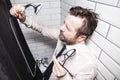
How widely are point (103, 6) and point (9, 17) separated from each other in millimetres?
659

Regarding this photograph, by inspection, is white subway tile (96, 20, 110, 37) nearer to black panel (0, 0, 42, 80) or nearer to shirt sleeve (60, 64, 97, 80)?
shirt sleeve (60, 64, 97, 80)

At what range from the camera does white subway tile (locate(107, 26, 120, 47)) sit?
673 millimetres

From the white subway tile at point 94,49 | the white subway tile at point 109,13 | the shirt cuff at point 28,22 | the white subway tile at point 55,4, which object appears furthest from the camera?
the white subway tile at point 55,4

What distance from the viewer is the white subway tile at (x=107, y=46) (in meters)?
0.69

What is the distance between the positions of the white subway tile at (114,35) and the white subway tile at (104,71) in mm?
216

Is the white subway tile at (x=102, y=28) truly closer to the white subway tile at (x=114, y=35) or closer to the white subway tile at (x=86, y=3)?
the white subway tile at (x=114, y=35)

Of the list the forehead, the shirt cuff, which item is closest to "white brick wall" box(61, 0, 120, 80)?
the forehead

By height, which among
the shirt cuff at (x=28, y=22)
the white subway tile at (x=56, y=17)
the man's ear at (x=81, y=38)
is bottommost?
the white subway tile at (x=56, y=17)

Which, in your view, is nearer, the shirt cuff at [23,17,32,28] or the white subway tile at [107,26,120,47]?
the white subway tile at [107,26,120,47]

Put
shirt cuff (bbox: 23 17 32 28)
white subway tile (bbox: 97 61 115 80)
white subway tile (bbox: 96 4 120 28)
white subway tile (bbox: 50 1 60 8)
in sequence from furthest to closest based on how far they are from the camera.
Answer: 1. white subway tile (bbox: 50 1 60 8)
2. shirt cuff (bbox: 23 17 32 28)
3. white subway tile (bbox: 97 61 115 80)
4. white subway tile (bbox: 96 4 120 28)

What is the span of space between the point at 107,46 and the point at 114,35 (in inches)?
3.8

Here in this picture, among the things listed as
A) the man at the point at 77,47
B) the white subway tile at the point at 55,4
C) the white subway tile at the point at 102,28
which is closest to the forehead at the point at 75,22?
the man at the point at 77,47

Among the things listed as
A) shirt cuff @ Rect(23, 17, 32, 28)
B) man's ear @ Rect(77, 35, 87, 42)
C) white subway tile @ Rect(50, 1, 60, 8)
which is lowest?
man's ear @ Rect(77, 35, 87, 42)

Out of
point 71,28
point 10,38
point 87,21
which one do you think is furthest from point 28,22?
point 87,21
